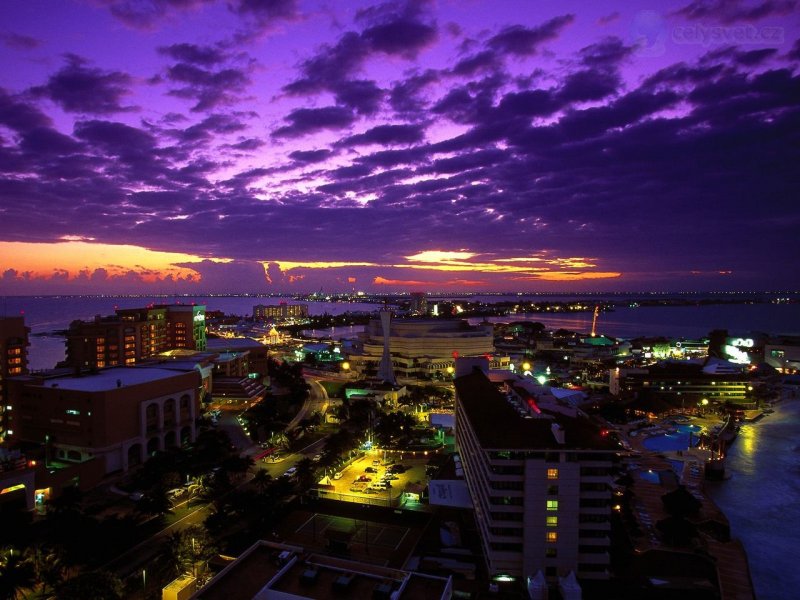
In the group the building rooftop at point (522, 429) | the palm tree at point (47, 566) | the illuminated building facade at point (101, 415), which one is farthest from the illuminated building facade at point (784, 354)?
the palm tree at point (47, 566)

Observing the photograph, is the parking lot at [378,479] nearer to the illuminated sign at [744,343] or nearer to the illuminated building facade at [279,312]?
the illuminated sign at [744,343]

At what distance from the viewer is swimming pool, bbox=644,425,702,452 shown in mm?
37406

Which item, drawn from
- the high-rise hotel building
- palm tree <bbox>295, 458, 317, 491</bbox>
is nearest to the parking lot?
palm tree <bbox>295, 458, 317, 491</bbox>

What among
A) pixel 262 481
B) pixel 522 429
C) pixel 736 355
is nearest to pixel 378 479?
pixel 262 481

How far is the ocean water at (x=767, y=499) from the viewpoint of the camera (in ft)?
72.4

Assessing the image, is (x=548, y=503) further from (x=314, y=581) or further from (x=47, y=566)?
(x=47, y=566)

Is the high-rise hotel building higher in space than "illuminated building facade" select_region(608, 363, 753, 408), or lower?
higher

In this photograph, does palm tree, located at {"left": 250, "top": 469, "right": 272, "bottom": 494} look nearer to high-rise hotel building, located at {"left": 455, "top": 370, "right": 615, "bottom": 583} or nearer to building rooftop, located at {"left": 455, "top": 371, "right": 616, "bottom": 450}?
building rooftop, located at {"left": 455, "top": 371, "right": 616, "bottom": 450}

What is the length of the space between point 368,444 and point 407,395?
47.3 ft

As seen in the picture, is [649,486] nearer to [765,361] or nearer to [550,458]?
[550,458]

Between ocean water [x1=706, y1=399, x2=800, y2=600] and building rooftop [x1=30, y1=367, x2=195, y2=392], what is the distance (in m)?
31.6

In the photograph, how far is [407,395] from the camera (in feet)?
157

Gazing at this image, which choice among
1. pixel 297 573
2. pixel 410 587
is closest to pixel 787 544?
pixel 410 587

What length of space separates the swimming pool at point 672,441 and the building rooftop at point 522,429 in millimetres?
18600
